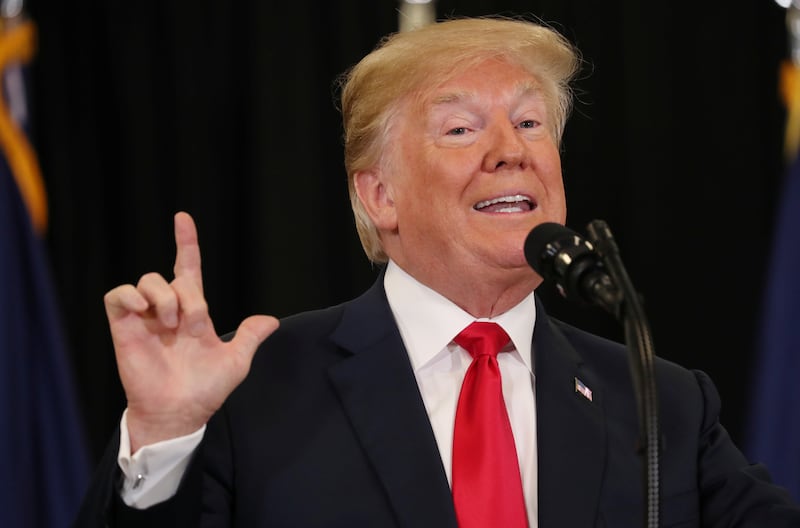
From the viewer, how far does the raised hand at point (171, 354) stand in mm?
1496

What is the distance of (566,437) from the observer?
181 centimetres

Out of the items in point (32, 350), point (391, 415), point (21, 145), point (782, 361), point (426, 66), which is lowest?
point (782, 361)

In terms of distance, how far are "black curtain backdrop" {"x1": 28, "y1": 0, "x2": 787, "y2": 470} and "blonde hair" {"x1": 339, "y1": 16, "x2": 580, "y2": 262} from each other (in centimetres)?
91

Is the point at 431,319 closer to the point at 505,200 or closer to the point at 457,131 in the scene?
the point at 505,200

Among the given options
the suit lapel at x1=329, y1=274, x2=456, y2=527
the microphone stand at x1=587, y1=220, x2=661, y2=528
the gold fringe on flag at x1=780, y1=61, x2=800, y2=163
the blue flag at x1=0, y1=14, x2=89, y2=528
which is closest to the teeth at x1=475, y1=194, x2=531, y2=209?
the suit lapel at x1=329, y1=274, x2=456, y2=527

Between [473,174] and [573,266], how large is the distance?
615 millimetres

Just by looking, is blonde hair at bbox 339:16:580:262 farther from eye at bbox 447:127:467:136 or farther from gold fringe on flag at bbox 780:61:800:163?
gold fringe on flag at bbox 780:61:800:163

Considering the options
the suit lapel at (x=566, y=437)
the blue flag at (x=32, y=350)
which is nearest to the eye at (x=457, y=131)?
the suit lapel at (x=566, y=437)

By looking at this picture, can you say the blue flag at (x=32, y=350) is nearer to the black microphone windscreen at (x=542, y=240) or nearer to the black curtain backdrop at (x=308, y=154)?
the black curtain backdrop at (x=308, y=154)

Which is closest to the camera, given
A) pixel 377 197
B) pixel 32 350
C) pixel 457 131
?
pixel 457 131

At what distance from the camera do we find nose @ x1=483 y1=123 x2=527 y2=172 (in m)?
1.90

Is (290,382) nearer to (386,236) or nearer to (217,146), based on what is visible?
(386,236)

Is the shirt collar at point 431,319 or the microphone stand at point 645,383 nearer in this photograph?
the microphone stand at point 645,383

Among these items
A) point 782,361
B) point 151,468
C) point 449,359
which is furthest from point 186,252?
point 782,361
